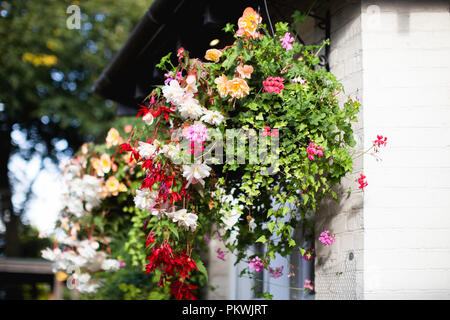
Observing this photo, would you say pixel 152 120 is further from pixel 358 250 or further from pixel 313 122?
pixel 358 250

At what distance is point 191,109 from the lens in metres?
2.49

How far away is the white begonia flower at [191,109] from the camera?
2484 millimetres

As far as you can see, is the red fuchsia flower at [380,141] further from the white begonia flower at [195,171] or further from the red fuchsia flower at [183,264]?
the red fuchsia flower at [183,264]

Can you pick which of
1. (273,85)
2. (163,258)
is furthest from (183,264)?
(273,85)

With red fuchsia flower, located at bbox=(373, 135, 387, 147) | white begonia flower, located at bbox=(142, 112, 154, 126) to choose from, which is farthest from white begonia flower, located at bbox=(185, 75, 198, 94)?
red fuchsia flower, located at bbox=(373, 135, 387, 147)

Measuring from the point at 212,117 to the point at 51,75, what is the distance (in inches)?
436

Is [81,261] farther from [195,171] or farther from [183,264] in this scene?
[195,171]

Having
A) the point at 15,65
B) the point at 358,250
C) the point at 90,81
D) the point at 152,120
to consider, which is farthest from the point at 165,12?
the point at 90,81

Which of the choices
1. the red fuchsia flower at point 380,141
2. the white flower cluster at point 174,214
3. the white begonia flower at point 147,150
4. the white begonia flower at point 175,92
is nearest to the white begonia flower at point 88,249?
the white flower cluster at point 174,214

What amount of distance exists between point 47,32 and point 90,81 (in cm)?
179

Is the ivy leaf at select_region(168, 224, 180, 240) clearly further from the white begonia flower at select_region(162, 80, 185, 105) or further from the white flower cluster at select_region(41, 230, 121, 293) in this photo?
the white flower cluster at select_region(41, 230, 121, 293)

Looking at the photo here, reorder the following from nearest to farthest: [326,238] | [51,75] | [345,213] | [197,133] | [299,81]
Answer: [197,133], [299,81], [326,238], [345,213], [51,75]

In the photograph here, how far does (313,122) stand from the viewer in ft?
8.34

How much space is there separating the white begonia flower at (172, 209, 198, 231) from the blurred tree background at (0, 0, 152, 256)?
33.4 ft
